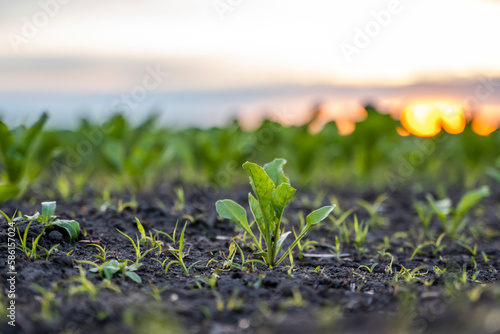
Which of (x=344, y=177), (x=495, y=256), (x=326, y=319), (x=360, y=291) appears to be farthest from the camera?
(x=344, y=177)

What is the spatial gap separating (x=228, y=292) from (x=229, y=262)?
0.34 m

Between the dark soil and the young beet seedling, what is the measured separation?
111 millimetres

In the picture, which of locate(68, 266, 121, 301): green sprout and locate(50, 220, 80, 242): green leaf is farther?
locate(50, 220, 80, 242): green leaf

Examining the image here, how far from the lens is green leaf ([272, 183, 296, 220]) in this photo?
187 centimetres

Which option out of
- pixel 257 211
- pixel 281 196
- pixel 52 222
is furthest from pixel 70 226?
pixel 281 196

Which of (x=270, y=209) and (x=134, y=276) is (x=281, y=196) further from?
(x=134, y=276)

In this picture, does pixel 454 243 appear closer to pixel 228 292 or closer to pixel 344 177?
pixel 228 292

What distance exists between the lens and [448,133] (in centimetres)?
577

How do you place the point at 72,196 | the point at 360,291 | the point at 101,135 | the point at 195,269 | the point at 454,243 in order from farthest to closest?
the point at 101,135
the point at 72,196
the point at 454,243
the point at 195,269
the point at 360,291

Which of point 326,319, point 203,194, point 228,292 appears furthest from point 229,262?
point 203,194

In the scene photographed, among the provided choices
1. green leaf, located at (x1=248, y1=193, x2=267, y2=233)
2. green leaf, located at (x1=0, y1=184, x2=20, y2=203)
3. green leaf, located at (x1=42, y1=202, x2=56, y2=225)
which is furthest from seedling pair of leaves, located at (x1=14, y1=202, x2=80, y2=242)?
green leaf, located at (x1=248, y1=193, x2=267, y2=233)

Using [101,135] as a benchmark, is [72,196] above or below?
below

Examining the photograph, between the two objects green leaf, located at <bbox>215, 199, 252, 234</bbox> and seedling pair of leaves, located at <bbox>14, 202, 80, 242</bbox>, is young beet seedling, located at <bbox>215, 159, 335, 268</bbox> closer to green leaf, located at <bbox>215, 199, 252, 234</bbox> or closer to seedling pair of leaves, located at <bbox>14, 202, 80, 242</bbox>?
green leaf, located at <bbox>215, 199, 252, 234</bbox>

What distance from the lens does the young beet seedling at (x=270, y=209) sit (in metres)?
1.89
